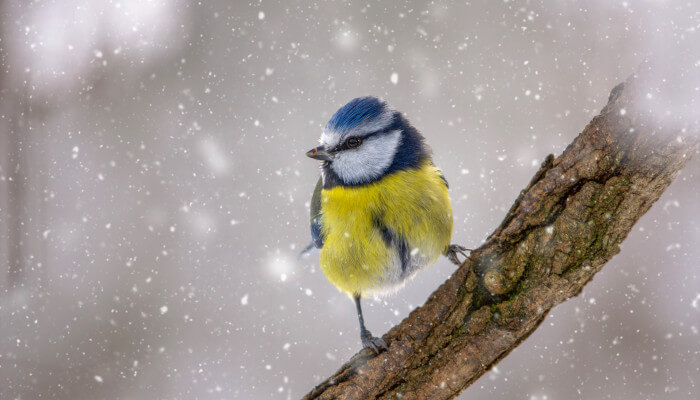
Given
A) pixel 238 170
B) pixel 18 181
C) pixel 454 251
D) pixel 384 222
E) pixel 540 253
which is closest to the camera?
pixel 540 253

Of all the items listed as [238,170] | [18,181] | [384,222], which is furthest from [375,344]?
[18,181]

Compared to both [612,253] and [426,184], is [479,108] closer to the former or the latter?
[426,184]

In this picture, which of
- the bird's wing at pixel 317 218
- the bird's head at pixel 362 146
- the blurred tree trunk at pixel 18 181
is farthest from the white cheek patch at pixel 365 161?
the blurred tree trunk at pixel 18 181

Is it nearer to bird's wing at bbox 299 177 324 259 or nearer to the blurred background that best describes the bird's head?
bird's wing at bbox 299 177 324 259

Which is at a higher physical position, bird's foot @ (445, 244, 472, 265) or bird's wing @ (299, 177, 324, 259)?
bird's wing @ (299, 177, 324, 259)

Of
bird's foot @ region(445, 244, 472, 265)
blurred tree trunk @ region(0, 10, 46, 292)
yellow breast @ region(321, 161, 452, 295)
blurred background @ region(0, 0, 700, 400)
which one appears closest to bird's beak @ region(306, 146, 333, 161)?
yellow breast @ region(321, 161, 452, 295)

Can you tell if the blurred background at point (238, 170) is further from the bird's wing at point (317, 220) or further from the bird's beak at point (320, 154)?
the bird's beak at point (320, 154)

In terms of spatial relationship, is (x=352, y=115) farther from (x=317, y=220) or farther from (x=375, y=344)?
(x=375, y=344)
